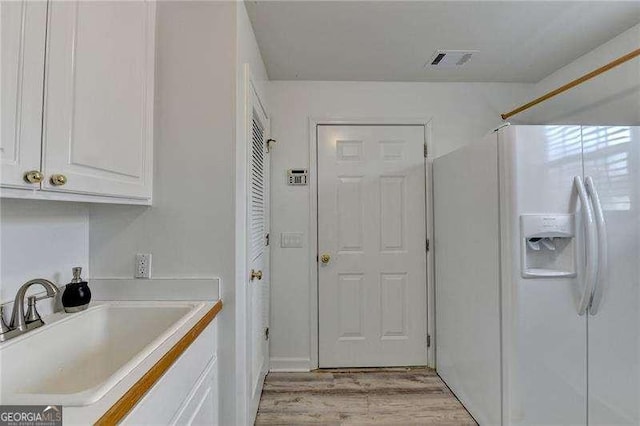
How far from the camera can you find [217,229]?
1412mm

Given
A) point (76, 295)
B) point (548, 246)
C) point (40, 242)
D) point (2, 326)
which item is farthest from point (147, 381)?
point (548, 246)

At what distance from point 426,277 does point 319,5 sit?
2.10m

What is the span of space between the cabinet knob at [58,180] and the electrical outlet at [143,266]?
588mm

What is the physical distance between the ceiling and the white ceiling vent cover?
0.15 ft

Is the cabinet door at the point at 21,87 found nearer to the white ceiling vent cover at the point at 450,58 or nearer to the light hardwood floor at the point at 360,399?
the light hardwood floor at the point at 360,399

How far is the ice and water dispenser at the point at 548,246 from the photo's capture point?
154 centimetres

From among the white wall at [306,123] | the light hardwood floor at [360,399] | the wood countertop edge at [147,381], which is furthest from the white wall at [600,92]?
the wood countertop edge at [147,381]

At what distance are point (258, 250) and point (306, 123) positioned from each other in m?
1.16

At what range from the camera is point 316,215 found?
251 cm

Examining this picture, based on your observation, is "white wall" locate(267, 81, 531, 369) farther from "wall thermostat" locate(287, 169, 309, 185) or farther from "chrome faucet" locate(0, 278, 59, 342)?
"chrome faucet" locate(0, 278, 59, 342)

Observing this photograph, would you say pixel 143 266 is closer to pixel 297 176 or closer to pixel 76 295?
pixel 76 295

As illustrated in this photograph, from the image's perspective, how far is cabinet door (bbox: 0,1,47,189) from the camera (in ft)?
2.43

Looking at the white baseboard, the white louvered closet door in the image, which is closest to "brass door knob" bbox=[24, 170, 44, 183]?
the white louvered closet door

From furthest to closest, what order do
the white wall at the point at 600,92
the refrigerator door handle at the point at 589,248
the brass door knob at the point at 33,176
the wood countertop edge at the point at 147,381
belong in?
the white wall at the point at 600,92 → the refrigerator door handle at the point at 589,248 → the brass door knob at the point at 33,176 → the wood countertop edge at the point at 147,381
